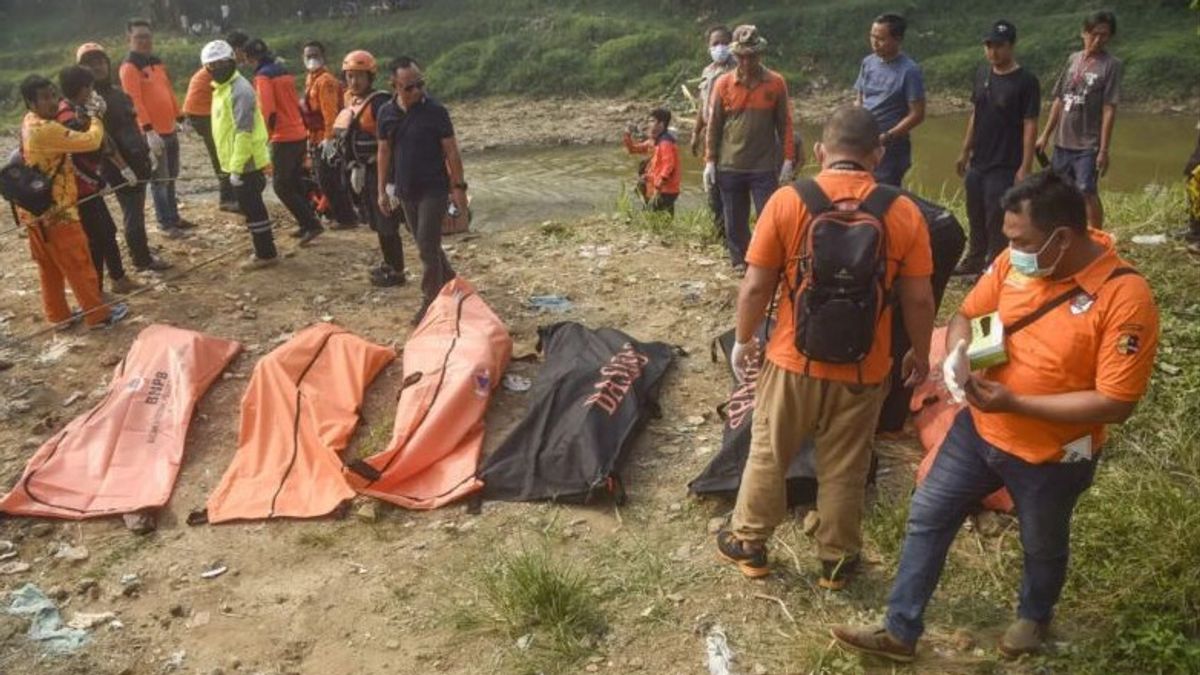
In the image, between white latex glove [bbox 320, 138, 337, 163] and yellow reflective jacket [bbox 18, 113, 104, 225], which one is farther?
white latex glove [bbox 320, 138, 337, 163]

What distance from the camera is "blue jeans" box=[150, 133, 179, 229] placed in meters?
7.78

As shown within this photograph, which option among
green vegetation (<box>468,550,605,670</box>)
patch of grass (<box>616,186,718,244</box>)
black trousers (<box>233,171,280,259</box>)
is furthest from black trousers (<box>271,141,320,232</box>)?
green vegetation (<box>468,550,605,670</box>)

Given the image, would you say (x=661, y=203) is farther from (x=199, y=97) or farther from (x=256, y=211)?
(x=199, y=97)

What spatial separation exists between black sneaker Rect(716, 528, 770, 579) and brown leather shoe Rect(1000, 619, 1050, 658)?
853 mm

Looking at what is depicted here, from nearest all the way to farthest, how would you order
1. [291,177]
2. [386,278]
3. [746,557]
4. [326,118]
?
[746,557] → [386,278] → [291,177] → [326,118]

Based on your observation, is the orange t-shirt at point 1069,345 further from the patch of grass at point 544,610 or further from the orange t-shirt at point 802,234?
the patch of grass at point 544,610

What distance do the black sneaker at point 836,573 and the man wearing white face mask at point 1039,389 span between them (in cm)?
45

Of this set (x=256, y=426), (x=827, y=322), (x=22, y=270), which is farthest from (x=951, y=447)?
(x=22, y=270)

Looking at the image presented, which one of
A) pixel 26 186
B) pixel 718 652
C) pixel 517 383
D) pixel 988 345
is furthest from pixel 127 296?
pixel 988 345

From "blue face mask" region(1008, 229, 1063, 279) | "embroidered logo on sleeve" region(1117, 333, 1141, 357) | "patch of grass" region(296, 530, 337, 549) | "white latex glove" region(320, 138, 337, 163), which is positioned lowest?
"patch of grass" region(296, 530, 337, 549)

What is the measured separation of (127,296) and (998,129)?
5782 mm

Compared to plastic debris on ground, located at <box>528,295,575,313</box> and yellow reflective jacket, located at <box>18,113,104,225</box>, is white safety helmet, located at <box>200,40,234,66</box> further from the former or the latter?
plastic debris on ground, located at <box>528,295,575,313</box>

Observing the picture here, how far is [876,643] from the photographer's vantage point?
9.53 feet

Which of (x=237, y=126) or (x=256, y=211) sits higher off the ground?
(x=237, y=126)
